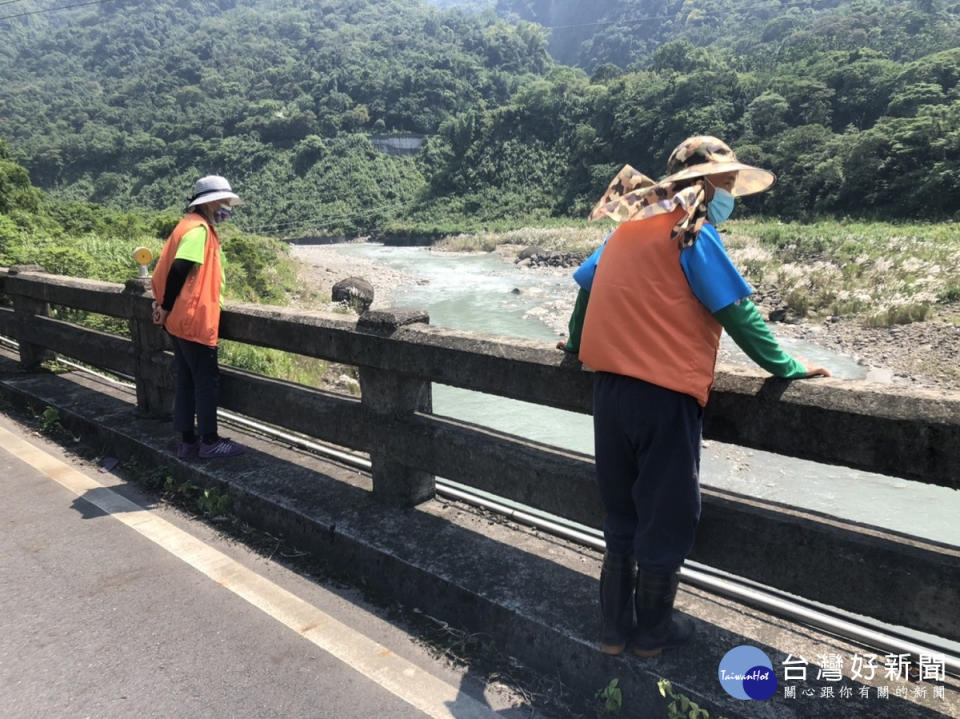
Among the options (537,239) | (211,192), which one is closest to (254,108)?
(537,239)

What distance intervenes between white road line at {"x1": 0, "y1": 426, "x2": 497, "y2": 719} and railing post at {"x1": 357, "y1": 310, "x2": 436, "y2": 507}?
2.43 feet

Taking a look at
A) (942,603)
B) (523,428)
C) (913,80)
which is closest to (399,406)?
(942,603)

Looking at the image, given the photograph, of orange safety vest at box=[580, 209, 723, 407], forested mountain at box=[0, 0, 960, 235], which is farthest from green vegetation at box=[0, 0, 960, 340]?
orange safety vest at box=[580, 209, 723, 407]

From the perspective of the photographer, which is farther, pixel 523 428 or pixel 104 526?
pixel 523 428

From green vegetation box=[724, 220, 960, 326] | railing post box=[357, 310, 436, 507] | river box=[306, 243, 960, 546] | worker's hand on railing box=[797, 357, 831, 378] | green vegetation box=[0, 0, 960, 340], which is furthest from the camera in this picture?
green vegetation box=[0, 0, 960, 340]

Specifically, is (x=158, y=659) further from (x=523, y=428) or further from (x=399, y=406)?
(x=523, y=428)

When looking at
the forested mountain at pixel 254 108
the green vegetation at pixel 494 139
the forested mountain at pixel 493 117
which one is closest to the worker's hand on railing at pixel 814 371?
the green vegetation at pixel 494 139

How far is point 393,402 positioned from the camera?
3.55 metres

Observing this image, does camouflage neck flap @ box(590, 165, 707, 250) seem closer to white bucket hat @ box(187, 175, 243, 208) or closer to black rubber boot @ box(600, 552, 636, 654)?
black rubber boot @ box(600, 552, 636, 654)

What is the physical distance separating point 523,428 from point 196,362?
26.4 feet

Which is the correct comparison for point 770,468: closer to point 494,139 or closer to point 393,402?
point 393,402

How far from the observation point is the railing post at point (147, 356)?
16.3 ft

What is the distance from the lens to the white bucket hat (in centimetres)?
429

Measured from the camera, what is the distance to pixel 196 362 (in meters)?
4.39
